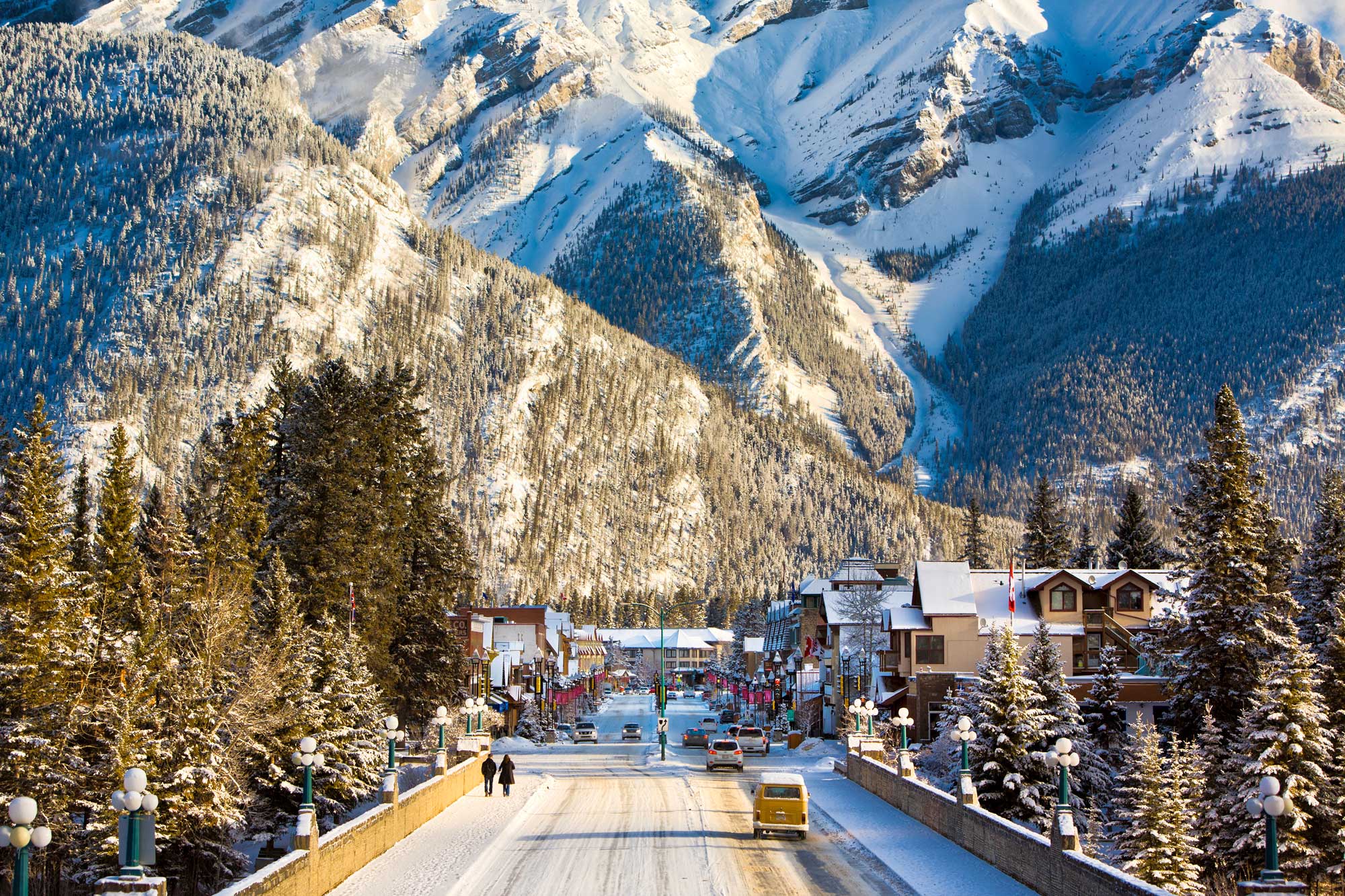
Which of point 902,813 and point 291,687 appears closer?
point 902,813

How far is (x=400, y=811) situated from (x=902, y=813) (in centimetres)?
1634

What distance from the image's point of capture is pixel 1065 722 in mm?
54094

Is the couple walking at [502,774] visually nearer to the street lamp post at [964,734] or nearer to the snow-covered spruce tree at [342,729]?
the snow-covered spruce tree at [342,729]

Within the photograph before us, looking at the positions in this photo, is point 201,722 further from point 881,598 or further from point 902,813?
point 881,598

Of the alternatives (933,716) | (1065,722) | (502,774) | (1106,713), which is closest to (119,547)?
(502,774)

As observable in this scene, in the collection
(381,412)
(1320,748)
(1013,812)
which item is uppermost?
(381,412)

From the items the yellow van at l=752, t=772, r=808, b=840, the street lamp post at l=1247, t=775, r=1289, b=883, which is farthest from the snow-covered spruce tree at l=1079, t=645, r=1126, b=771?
the street lamp post at l=1247, t=775, r=1289, b=883

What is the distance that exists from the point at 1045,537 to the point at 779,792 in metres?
74.1

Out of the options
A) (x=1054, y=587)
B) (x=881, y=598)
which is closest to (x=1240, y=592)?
(x=1054, y=587)

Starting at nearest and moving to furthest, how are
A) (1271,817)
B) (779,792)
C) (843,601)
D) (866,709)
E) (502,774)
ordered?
(1271,817)
(779,792)
(502,774)
(866,709)
(843,601)

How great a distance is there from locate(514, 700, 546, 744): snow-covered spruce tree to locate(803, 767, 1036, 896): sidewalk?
5392 centimetres

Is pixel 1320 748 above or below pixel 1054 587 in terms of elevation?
below

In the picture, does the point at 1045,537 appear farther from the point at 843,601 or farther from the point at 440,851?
the point at 440,851

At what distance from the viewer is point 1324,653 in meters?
55.3
